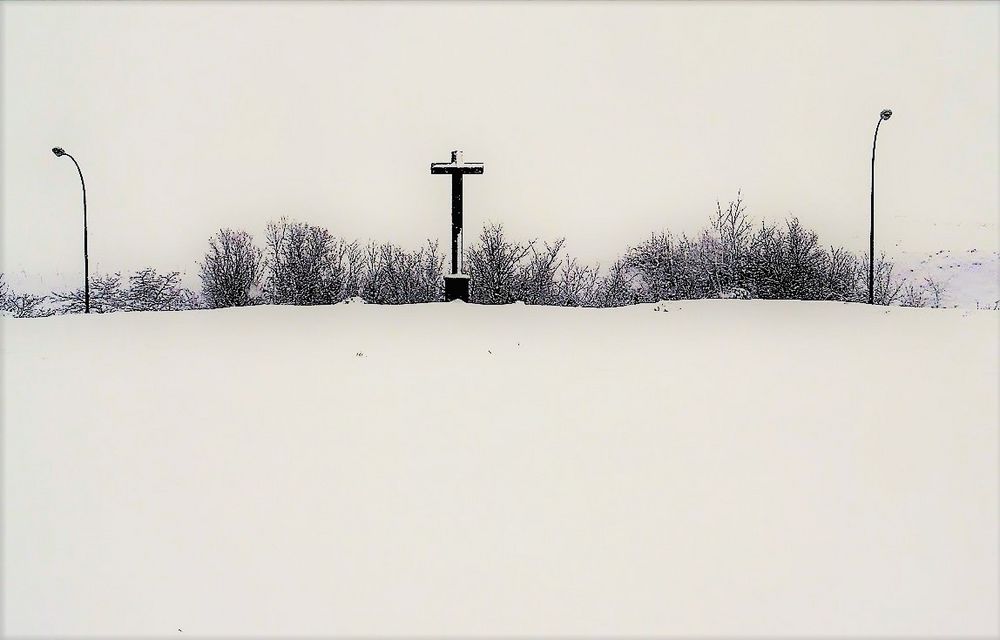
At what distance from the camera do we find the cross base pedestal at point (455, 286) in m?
16.7

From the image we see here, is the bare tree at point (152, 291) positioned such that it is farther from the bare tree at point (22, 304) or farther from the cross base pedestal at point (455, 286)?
the cross base pedestal at point (455, 286)

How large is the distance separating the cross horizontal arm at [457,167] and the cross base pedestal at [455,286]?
7.09 ft

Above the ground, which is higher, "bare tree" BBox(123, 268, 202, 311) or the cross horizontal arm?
the cross horizontal arm

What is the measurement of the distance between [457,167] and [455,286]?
97.2 inches

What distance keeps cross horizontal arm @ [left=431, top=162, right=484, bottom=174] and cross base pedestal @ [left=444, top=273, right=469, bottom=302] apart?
2162 millimetres

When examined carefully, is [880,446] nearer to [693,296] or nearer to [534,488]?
[534,488]

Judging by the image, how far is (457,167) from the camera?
16.7 meters

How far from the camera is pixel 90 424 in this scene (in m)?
7.10

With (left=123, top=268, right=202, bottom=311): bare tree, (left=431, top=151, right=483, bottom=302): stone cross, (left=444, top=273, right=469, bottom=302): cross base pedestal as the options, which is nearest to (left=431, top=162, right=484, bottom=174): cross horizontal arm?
(left=431, top=151, right=483, bottom=302): stone cross

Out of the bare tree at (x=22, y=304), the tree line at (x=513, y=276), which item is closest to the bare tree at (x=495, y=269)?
the tree line at (x=513, y=276)

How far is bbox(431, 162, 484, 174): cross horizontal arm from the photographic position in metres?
16.7

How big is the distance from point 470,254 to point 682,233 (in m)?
6.43

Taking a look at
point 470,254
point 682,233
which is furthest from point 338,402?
point 682,233

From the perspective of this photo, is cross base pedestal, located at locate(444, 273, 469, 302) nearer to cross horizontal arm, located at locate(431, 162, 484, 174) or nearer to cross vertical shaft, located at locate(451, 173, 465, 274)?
cross vertical shaft, located at locate(451, 173, 465, 274)
